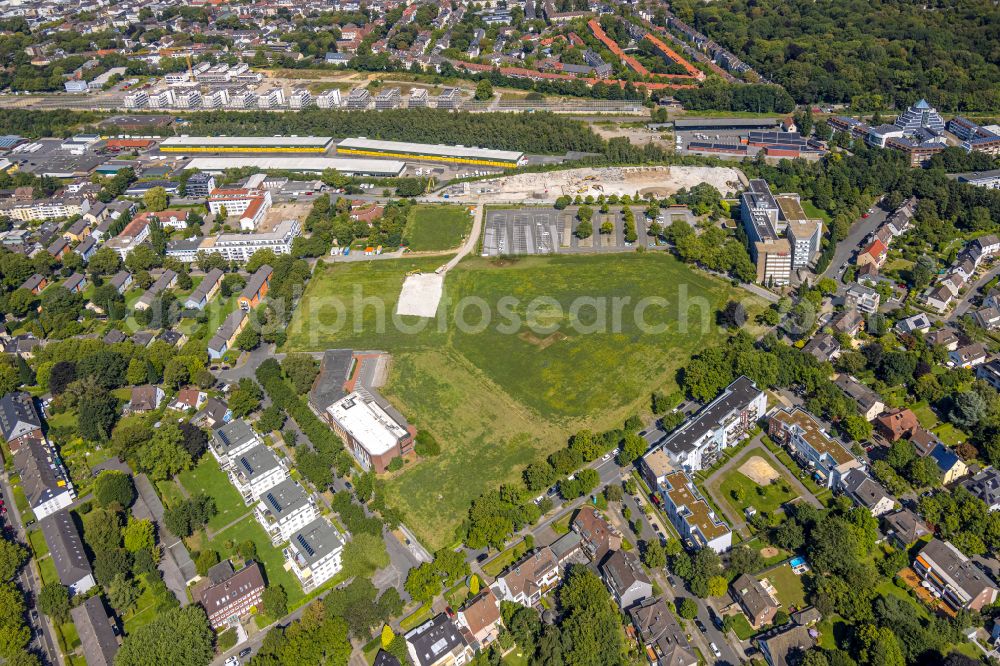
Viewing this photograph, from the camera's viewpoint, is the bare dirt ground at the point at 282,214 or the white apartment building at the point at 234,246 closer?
the white apartment building at the point at 234,246

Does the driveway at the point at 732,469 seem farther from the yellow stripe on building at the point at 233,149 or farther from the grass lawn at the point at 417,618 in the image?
the yellow stripe on building at the point at 233,149

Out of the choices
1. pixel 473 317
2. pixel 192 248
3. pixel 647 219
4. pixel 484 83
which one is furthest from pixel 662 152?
pixel 192 248

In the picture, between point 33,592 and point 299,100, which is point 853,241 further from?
point 299,100

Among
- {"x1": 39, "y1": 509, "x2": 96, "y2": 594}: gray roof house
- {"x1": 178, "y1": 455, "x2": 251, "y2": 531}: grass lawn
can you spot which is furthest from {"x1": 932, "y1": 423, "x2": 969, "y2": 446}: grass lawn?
{"x1": 39, "y1": 509, "x2": 96, "y2": 594}: gray roof house

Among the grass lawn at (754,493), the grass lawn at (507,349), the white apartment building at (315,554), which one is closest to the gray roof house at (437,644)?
the grass lawn at (507,349)

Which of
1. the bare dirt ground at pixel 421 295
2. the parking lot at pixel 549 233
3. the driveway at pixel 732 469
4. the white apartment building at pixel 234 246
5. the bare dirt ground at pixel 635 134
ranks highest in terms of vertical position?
the driveway at pixel 732 469

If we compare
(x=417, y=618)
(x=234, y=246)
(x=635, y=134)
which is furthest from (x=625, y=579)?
(x=635, y=134)

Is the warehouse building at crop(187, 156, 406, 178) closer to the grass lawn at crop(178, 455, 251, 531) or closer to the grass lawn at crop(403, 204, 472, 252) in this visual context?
the grass lawn at crop(403, 204, 472, 252)
